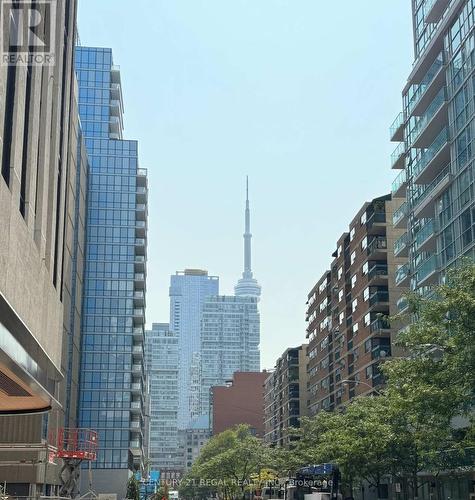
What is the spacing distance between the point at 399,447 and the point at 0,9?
36.4m

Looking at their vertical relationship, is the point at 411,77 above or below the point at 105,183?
below

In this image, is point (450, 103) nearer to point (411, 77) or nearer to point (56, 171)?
point (411, 77)

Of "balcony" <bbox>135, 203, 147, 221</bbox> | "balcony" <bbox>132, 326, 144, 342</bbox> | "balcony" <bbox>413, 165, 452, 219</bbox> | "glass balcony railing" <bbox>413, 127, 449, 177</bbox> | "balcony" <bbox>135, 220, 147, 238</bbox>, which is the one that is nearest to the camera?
"balcony" <bbox>413, 165, 452, 219</bbox>

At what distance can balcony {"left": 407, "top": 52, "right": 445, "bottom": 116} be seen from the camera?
184ft

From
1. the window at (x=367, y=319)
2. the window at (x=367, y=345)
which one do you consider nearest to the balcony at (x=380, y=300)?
the window at (x=367, y=319)

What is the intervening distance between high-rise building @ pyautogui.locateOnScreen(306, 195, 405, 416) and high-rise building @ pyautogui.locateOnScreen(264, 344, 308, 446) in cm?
2096

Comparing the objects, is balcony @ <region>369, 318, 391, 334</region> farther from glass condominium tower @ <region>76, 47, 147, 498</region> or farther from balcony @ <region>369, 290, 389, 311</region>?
glass condominium tower @ <region>76, 47, 147, 498</region>

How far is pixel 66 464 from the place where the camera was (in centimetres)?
3828

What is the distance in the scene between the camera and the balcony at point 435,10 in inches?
2263

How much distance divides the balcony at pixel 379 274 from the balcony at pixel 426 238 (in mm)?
25101

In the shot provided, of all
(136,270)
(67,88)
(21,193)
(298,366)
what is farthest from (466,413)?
(298,366)

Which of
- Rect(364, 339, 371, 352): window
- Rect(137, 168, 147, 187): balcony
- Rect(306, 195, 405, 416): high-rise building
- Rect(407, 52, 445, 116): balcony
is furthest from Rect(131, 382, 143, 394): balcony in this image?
Rect(407, 52, 445, 116): balcony

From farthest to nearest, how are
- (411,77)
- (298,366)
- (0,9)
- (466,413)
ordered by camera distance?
1. (298,366)
2. (411,77)
3. (466,413)
4. (0,9)

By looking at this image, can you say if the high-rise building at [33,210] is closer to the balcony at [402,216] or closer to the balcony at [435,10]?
the balcony at [435,10]
